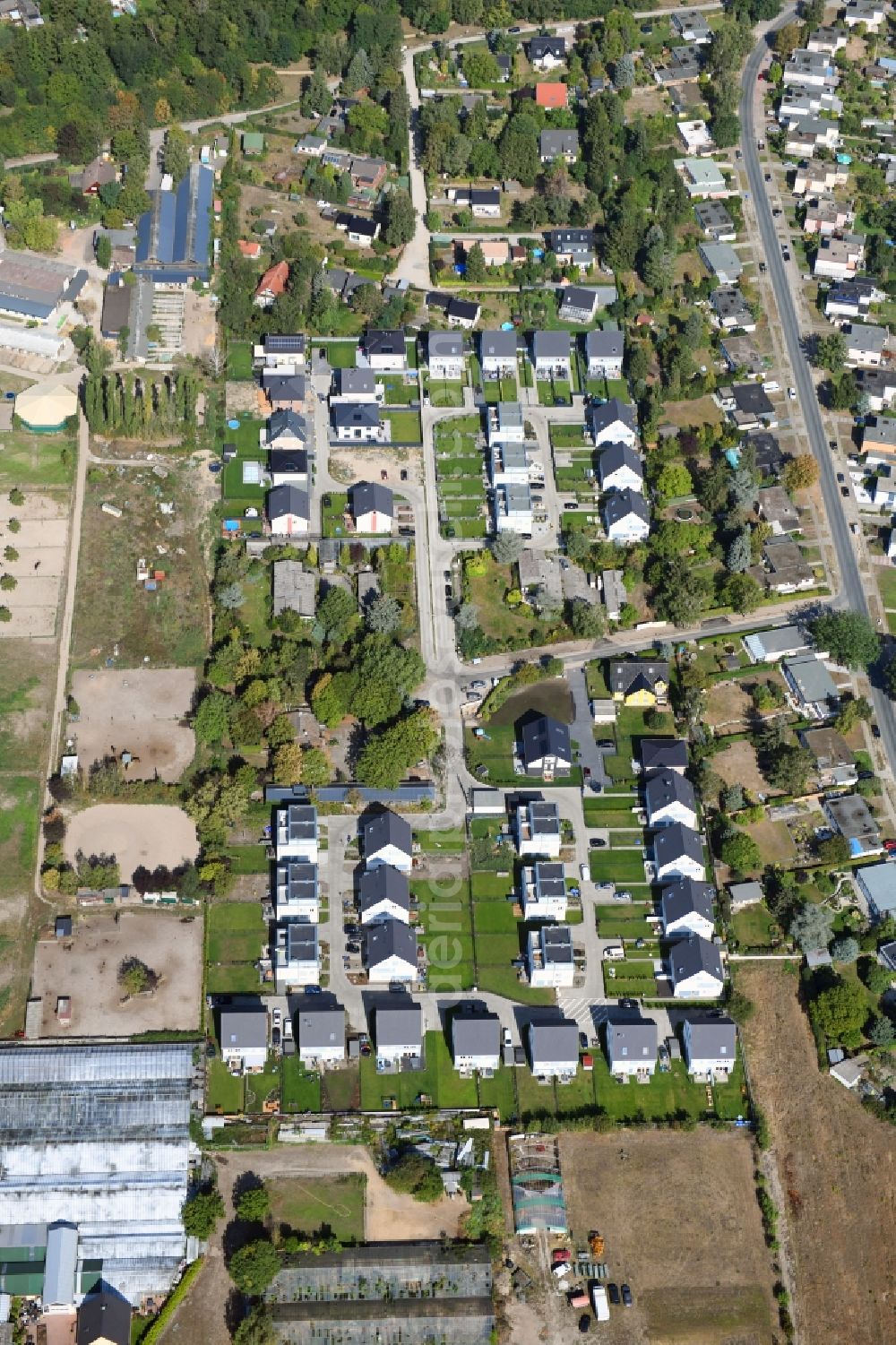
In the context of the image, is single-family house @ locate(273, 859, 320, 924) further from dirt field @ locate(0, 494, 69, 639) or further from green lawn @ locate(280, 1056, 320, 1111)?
dirt field @ locate(0, 494, 69, 639)

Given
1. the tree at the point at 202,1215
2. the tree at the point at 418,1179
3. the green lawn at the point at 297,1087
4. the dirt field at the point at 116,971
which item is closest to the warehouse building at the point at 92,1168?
the tree at the point at 202,1215

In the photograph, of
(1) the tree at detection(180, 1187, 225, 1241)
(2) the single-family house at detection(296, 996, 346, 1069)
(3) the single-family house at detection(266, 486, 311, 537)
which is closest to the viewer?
(1) the tree at detection(180, 1187, 225, 1241)

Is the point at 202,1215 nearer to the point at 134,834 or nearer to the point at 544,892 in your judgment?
the point at 134,834

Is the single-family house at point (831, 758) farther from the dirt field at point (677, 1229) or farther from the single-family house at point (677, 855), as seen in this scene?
the dirt field at point (677, 1229)

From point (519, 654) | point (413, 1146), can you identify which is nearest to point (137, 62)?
point (519, 654)

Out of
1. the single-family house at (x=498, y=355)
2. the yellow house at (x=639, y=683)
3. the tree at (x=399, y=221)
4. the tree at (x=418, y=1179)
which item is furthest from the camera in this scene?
the tree at (x=399, y=221)

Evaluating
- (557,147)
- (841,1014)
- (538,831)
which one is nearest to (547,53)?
(557,147)

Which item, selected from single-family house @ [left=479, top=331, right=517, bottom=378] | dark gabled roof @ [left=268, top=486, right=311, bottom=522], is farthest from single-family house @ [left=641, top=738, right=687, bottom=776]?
single-family house @ [left=479, top=331, right=517, bottom=378]
